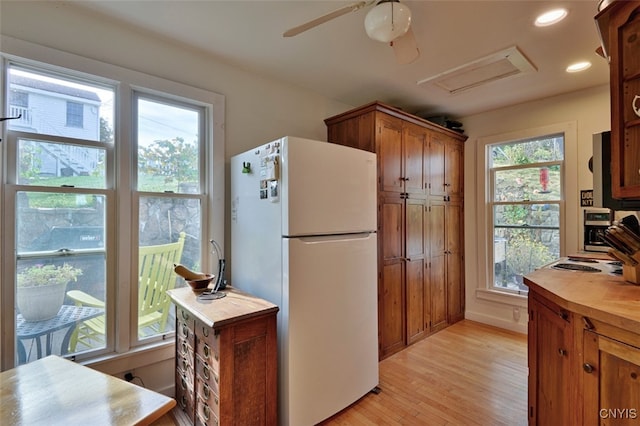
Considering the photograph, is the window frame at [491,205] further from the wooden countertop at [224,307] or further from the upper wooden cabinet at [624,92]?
the wooden countertop at [224,307]

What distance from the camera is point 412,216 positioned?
2965 millimetres

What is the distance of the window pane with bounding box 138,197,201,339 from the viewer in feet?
6.62

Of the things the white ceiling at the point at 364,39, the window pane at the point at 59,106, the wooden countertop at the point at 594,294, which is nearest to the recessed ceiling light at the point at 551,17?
the white ceiling at the point at 364,39

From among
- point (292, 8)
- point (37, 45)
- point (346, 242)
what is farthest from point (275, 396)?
point (37, 45)

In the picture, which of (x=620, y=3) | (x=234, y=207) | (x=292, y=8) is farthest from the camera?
(x=234, y=207)

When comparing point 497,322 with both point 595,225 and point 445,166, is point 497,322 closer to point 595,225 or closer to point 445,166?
point 595,225

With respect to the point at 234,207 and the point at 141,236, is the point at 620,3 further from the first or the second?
the point at 141,236

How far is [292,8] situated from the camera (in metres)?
1.70

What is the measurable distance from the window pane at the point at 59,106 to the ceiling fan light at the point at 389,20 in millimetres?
1724

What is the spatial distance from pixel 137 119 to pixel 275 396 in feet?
6.62

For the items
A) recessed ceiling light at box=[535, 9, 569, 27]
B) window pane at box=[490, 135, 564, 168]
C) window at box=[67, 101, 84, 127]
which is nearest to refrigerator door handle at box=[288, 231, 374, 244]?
window at box=[67, 101, 84, 127]

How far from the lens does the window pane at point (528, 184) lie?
10.3 feet

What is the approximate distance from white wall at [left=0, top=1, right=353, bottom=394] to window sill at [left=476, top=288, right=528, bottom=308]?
275cm

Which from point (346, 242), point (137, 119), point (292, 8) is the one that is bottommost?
point (346, 242)
